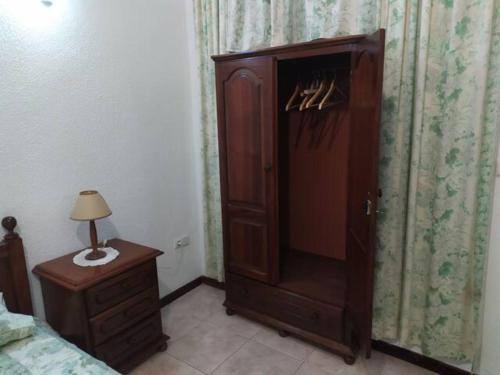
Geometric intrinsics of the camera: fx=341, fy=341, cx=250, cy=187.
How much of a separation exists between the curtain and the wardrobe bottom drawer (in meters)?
0.29

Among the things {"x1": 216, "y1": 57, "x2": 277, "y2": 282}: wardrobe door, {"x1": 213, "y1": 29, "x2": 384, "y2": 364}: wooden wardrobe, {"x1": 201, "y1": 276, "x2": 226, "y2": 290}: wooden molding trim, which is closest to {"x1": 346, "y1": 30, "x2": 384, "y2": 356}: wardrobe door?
{"x1": 213, "y1": 29, "x2": 384, "y2": 364}: wooden wardrobe

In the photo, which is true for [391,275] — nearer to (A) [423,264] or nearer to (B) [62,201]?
(A) [423,264]

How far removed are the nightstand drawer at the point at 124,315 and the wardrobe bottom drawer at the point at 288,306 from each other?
2.03 feet

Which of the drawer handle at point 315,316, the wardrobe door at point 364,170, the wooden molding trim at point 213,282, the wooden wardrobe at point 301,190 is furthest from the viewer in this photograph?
the wooden molding trim at point 213,282

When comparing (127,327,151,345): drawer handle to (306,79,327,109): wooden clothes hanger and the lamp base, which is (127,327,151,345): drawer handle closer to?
the lamp base

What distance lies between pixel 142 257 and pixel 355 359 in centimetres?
143

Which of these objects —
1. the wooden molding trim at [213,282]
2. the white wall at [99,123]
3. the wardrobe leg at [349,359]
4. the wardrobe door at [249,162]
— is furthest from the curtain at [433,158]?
the wooden molding trim at [213,282]

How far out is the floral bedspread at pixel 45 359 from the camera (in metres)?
1.27

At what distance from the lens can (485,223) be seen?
170 cm

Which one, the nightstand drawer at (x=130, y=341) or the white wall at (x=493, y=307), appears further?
the nightstand drawer at (x=130, y=341)

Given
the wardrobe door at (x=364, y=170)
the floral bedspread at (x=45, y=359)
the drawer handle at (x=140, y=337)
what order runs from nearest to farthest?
the floral bedspread at (x=45, y=359) → the wardrobe door at (x=364, y=170) → the drawer handle at (x=140, y=337)

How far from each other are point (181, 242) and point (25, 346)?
152 cm

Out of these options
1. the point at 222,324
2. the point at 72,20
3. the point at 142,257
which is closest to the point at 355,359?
the point at 222,324

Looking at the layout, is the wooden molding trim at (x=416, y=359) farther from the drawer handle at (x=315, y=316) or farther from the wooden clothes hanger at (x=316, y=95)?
the wooden clothes hanger at (x=316, y=95)
